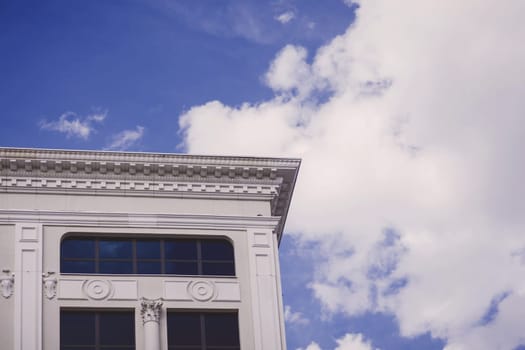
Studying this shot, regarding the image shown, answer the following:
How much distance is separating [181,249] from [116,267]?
266cm

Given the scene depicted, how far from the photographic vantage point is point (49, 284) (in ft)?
139

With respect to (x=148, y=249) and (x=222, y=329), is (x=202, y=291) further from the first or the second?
(x=148, y=249)

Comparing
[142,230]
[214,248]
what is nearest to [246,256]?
[214,248]

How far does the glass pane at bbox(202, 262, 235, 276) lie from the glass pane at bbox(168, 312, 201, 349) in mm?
1927

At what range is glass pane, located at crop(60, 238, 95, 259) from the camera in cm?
4388

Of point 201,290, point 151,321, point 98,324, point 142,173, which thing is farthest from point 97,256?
point 201,290

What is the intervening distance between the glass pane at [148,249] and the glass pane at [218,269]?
6.17 ft

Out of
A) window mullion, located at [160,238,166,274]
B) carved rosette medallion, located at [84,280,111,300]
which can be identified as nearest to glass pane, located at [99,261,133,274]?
carved rosette medallion, located at [84,280,111,300]

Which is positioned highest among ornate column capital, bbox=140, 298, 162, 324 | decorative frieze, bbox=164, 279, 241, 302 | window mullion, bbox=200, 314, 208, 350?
decorative frieze, bbox=164, 279, 241, 302

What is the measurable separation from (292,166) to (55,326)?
1165cm

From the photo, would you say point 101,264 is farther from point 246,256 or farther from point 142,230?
point 246,256

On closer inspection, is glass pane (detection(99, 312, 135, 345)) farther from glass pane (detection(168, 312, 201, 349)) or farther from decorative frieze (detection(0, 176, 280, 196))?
decorative frieze (detection(0, 176, 280, 196))

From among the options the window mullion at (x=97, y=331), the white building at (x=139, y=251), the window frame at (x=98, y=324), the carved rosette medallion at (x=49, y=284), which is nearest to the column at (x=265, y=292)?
the white building at (x=139, y=251)

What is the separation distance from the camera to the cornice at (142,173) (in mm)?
44562
